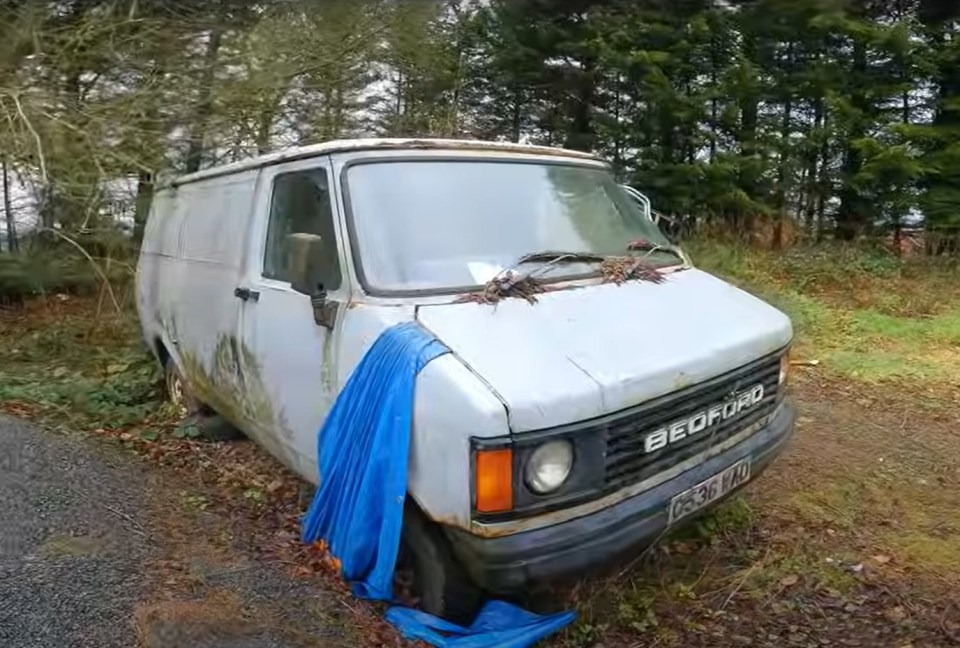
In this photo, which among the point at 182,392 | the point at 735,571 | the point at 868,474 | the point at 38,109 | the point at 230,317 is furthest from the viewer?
the point at 38,109

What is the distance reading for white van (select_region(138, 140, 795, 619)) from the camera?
2697 millimetres

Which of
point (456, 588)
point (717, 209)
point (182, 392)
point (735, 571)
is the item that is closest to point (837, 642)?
point (735, 571)

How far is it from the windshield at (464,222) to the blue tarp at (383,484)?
0.41m

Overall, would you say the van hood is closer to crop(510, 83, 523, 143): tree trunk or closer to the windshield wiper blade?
the windshield wiper blade

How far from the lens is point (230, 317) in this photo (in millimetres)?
4520

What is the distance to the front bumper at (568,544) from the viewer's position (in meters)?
2.68

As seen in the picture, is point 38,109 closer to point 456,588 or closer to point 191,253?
point 191,253

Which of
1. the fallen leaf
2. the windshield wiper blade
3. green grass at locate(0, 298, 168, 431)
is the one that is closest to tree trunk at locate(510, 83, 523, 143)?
the windshield wiper blade

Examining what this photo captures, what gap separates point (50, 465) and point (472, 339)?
3184mm

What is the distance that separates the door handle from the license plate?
90.8 inches

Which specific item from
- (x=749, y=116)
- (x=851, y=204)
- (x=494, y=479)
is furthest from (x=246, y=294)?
(x=851, y=204)

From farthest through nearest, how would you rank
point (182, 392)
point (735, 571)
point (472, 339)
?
point (182, 392)
point (735, 571)
point (472, 339)

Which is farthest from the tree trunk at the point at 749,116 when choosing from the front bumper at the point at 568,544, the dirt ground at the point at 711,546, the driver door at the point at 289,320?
the dirt ground at the point at 711,546

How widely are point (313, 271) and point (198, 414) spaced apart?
8.65ft
